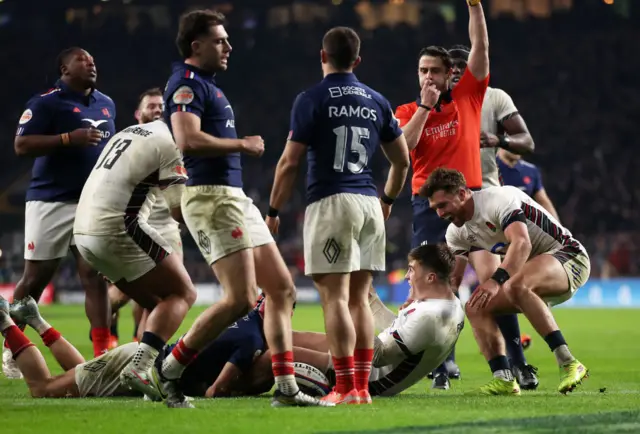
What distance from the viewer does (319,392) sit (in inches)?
255

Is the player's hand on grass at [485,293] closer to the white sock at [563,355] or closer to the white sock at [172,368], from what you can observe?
the white sock at [563,355]

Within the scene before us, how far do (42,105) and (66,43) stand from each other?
78.4ft

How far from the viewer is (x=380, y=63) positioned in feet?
107

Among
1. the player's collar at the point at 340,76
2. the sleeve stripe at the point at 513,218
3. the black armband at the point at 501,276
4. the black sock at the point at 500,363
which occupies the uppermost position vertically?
the player's collar at the point at 340,76

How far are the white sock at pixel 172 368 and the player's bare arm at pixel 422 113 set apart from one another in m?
2.62

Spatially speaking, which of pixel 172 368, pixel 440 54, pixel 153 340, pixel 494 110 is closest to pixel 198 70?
pixel 153 340

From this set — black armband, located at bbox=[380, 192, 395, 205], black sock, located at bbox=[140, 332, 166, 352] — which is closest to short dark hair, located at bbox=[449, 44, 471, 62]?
black armband, located at bbox=[380, 192, 395, 205]

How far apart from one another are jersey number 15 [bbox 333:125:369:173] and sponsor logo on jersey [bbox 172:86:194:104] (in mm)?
868

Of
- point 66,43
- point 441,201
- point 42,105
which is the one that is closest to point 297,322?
point 42,105

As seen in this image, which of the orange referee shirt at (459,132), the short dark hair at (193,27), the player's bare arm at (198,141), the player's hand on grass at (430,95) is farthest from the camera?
the orange referee shirt at (459,132)

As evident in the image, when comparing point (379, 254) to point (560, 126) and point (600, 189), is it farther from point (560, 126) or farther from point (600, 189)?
point (560, 126)

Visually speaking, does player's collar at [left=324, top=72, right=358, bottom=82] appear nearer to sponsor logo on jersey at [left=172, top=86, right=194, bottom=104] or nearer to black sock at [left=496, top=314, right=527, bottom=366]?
sponsor logo on jersey at [left=172, top=86, right=194, bottom=104]

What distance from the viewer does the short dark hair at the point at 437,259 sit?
21.8 ft

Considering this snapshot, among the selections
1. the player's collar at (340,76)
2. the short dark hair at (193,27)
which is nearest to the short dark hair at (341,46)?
the player's collar at (340,76)
